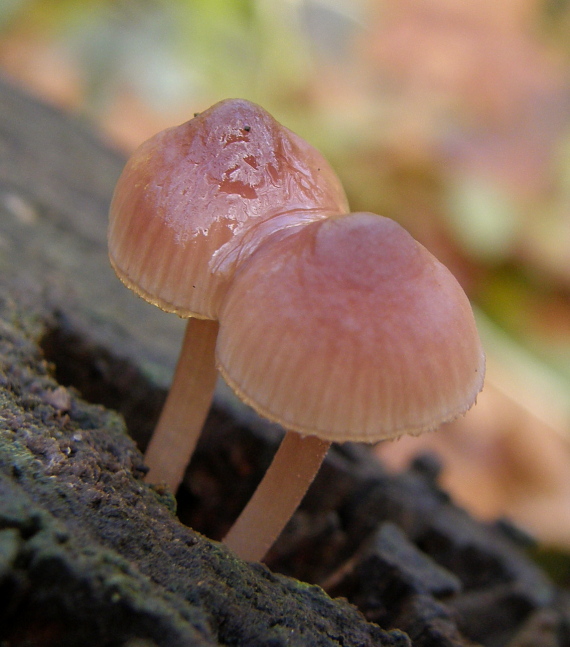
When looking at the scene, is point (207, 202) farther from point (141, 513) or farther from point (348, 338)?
point (141, 513)

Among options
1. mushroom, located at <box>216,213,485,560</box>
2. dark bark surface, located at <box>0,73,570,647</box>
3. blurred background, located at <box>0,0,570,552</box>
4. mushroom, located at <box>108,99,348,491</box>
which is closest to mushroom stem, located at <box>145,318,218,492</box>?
dark bark surface, located at <box>0,73,570,647</box>

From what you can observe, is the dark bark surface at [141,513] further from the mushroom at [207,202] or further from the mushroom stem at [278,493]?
the mushroom at [207,202]

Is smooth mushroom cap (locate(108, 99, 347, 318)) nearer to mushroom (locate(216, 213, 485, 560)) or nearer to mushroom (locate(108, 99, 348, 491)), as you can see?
mushroom (locate(108, 99, 348, 491))

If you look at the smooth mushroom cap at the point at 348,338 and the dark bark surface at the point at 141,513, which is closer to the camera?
the dark bark surface at the point at 141,513

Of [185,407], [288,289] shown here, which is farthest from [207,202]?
[185,407]

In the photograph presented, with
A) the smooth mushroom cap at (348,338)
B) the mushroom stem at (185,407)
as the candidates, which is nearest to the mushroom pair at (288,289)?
the smooth mushroom cap at (348,338)
